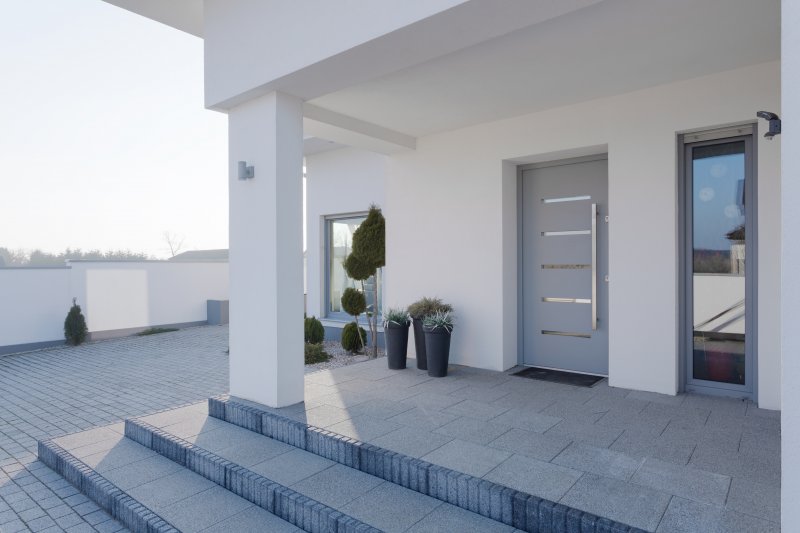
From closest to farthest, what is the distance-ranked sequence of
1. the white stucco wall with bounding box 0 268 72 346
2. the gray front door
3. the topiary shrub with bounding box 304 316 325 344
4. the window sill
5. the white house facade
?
the white house facade, the gray front door, the topiary shrub with bounding box 304 316 325 344, the window sill, the white stucco wall with bounding box 0 268 72 346

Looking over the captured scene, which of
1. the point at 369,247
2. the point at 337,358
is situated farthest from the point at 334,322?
the point at 369,247

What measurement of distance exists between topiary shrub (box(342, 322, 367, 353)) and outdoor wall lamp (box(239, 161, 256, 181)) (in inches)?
159

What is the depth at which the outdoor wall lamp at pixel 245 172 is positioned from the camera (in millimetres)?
4238

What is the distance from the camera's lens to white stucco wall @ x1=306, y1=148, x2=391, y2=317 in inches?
326

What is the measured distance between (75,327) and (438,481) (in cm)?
1015

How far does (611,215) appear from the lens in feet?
15.2

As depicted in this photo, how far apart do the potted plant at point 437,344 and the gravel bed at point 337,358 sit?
1795mm

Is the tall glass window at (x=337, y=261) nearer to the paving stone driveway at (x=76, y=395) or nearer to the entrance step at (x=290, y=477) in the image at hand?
the paving stone driveway at (x=76, y=395)

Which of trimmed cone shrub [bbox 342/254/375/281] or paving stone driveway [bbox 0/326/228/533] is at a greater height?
trimmed cone shrub [bbox 342/254/375/281]

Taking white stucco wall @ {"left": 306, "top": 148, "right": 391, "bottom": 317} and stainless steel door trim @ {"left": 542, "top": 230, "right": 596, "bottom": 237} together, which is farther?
white stucco wall @ {"left": 306, "top": 148, "right": 391, "bottom": 317}

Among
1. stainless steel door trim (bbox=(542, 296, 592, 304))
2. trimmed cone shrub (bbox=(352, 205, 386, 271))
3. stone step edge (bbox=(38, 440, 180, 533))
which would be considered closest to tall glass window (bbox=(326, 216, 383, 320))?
trimmed cone shrub (bbox=(352, 205, 386, 271))

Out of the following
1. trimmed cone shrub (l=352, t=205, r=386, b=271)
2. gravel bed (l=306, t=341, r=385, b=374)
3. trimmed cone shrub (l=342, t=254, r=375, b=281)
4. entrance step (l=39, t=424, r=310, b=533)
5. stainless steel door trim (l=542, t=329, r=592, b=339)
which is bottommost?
gravel bed (l=306, t=341, r=385, b=374)

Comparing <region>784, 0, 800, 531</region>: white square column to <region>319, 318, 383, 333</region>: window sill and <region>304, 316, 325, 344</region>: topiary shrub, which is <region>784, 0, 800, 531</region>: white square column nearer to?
<region>304, 316, 325, 344</region>: topiary shrub

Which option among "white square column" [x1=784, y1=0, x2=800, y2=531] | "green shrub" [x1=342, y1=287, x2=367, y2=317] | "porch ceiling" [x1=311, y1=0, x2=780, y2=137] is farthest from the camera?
"green shrub" [x1=342, y1=287, x2=367, y2=317]
